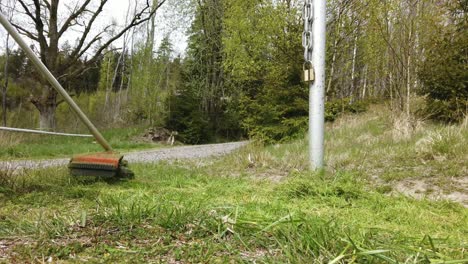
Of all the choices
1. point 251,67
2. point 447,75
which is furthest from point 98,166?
point 251,67

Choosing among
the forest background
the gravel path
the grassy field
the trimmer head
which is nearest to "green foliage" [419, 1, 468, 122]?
the forest background

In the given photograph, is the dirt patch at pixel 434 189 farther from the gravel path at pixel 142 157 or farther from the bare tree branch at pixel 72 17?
the bare tree branch at pixel 72 17

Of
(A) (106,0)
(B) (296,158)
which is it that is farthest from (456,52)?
(A) (106,0)

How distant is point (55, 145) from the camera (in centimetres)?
984

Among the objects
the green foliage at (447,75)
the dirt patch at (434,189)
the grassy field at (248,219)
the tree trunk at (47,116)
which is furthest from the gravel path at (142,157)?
the tree trunk at (47,116)

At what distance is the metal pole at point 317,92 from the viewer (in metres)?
3.37

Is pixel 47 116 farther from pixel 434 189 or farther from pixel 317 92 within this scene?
pixel 434 189

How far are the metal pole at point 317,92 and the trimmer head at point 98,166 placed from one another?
1842mm

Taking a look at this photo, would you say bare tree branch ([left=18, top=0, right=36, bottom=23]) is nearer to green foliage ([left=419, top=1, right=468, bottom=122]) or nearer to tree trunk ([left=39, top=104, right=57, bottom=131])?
tree trunk ([left=39, top=104, right=57, bottom=131])

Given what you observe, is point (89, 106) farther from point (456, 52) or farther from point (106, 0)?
point (456, 52)

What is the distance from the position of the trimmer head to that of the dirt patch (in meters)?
2.33

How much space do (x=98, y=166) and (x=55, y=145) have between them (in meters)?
8.00

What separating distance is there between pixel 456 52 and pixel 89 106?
21761mm

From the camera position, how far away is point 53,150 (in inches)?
327
